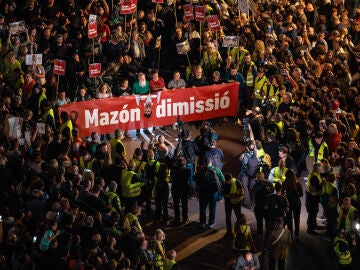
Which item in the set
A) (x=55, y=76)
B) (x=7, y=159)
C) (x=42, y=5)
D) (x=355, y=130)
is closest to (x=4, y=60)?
(x=55, y=76)

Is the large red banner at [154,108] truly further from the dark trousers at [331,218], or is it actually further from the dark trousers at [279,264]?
the dark trousers at [279,264]

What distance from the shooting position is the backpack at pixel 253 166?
2152 centimetres

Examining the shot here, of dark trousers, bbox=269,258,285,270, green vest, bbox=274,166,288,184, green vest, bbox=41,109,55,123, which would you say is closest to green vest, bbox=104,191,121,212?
dark trousers, bbox=269,258,285,270

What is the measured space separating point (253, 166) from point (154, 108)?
425cm

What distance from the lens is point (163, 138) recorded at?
71.8 feet

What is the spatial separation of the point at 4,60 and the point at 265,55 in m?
6.63

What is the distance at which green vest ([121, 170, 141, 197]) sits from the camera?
20.5m

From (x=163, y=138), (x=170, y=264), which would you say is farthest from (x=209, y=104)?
(x=170, y=264)

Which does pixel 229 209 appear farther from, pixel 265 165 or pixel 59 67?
pixel 59 67

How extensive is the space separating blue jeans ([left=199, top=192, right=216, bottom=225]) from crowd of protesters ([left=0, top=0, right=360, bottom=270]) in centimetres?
3

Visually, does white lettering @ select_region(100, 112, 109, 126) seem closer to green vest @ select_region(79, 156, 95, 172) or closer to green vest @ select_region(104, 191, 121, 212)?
green vest @ select_region(79, 156, 95, 172)

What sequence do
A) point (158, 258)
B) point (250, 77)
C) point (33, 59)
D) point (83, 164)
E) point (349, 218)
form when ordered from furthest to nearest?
point (250, 77), point (33, 59), point (83, 164), point (349, 218), point (158, 258)

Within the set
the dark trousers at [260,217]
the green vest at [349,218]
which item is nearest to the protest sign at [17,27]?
the dark trousers at [260,217]

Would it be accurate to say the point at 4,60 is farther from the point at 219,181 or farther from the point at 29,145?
the point at 219,181
